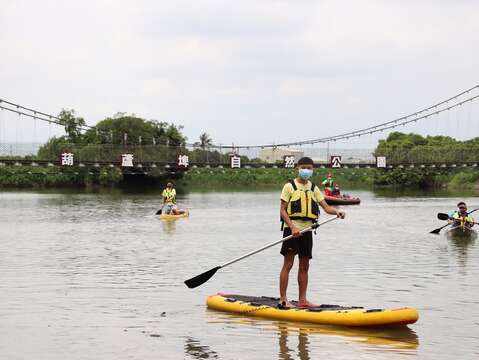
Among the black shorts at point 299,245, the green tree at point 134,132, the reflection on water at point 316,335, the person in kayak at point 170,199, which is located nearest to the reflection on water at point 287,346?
the reflection on water at point 316,335

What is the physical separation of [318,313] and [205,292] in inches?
155

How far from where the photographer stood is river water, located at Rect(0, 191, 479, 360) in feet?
38.9

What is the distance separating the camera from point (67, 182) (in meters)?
114

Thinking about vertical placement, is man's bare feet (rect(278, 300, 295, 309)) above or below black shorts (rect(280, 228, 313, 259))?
below

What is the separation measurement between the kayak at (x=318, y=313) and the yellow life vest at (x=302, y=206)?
132 cm

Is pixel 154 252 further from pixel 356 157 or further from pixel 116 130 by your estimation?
pixel 116 130

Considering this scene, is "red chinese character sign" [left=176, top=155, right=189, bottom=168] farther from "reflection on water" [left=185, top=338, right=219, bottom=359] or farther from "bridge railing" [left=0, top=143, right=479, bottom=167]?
"reflection on water" [left=185, top=338, right=219, bottom=359]

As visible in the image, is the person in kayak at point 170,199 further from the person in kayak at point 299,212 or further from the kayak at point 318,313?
the person in kayak at point 299,212

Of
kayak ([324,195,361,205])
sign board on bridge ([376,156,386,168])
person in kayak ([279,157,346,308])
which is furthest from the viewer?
sign board on bridge ([376,156,386,168])

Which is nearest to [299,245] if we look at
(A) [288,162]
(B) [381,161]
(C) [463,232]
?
(C) [463,232]

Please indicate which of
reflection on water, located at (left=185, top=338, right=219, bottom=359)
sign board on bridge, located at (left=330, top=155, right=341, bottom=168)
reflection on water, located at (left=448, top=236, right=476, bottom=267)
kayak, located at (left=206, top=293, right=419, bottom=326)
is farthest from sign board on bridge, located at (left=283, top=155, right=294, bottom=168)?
reflection on water, located at (left=185, top=338, right=219, bottom=359)

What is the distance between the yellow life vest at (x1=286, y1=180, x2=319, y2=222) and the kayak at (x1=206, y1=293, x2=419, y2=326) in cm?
132

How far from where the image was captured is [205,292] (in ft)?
54.5

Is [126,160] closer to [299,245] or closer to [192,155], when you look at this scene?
[192,155]
